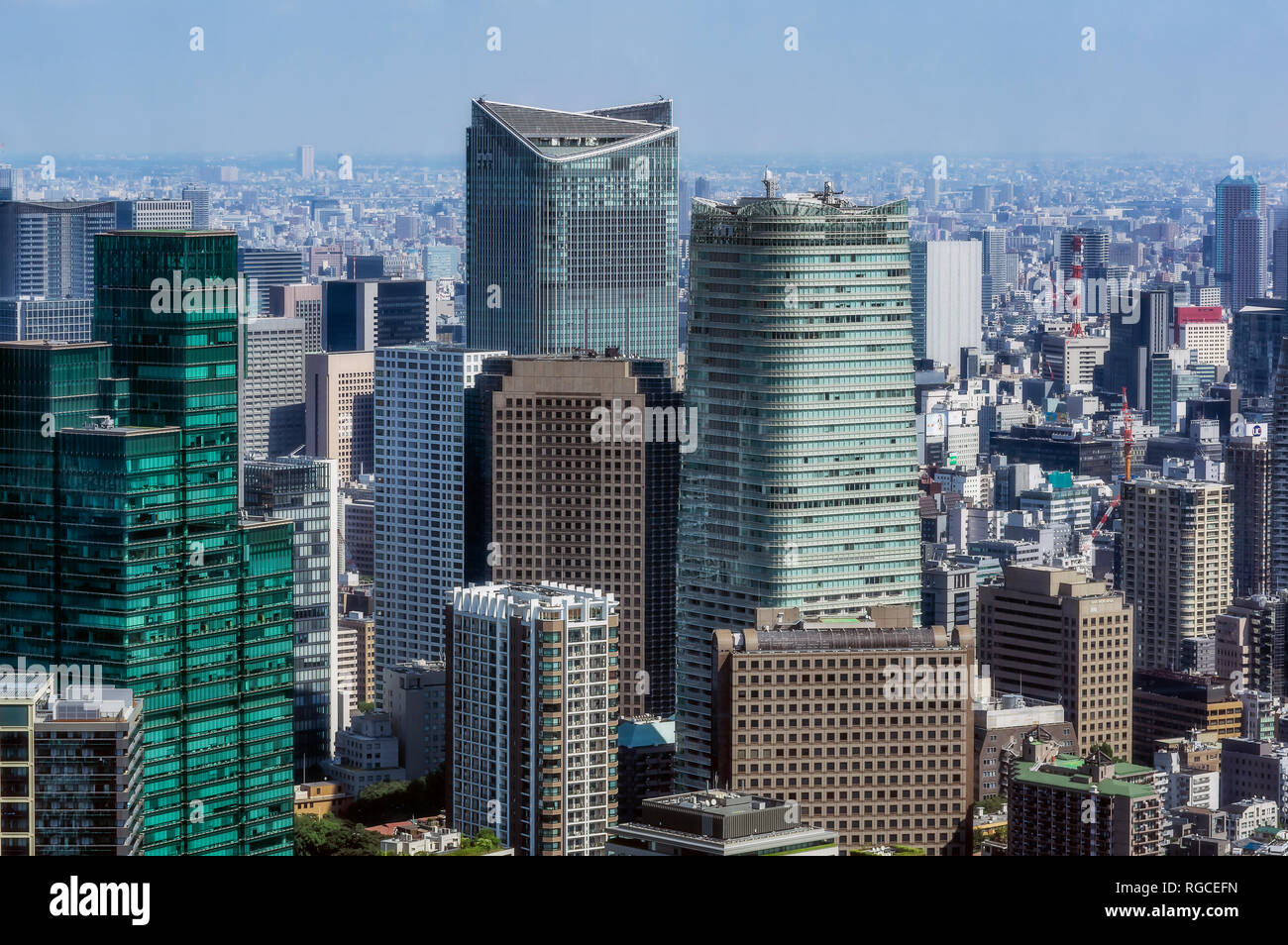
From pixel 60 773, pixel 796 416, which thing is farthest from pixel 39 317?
pixel 60 773

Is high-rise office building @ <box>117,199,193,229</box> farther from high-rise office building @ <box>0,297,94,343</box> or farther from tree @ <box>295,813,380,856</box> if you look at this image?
tree @ <box>295,813,380,856</box>

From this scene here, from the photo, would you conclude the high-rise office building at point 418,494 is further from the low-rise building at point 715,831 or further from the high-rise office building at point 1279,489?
the low-rise building at point 715,831

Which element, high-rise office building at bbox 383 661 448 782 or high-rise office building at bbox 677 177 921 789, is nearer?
high-rise office building at bbox 383 661 448 782

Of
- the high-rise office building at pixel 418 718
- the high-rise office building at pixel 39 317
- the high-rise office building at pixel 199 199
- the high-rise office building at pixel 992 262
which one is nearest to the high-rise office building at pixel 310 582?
the high-rise office building at pixel 418 718

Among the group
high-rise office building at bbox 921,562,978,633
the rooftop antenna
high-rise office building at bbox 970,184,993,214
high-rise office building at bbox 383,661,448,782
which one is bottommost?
high-rise office building at bbox 383,661,448,782

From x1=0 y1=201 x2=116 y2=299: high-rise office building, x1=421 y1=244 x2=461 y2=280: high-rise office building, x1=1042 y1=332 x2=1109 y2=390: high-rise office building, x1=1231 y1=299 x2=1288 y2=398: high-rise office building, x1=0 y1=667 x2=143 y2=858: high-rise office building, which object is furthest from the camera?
x1=1042 y1=332 x2=1109 y2=390: high-rise office building

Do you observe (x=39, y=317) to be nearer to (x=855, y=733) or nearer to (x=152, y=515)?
(x=152, y=515)

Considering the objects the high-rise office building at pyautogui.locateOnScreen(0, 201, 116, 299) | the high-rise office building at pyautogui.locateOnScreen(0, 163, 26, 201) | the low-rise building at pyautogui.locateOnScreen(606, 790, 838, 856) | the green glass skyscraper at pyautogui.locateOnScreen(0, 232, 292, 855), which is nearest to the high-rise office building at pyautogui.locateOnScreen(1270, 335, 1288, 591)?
the high-rise office building at pyautogui.locateOnScreen(0, 201, 116, 299)
